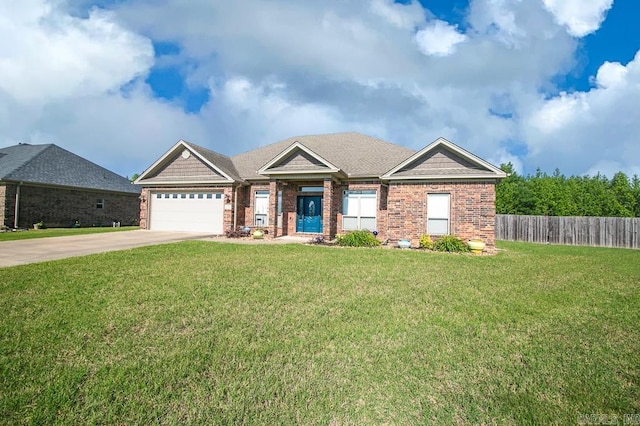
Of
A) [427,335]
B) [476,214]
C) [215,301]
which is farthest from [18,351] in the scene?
[476,214]

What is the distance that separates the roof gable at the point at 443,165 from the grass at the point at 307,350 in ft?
25.6

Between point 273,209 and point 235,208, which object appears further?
point 235,208

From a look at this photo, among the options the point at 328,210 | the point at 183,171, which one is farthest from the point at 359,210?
the point at 183,171

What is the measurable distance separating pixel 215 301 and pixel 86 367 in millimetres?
2217

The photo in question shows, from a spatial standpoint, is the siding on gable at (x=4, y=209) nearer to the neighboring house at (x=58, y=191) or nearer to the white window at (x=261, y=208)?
the neighboring house at (x=58, y=191)

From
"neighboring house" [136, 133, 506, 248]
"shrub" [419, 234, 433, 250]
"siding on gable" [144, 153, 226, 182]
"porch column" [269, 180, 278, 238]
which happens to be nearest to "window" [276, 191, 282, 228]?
"neighboring house" [136, 133, 506, 248]

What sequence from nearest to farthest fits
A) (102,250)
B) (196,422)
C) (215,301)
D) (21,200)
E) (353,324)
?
1. (196,422)
2. (353,324)
3. (215,301)
4. (102,250)
5. (21,200)

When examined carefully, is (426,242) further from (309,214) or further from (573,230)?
(573,230)

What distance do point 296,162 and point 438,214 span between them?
24.7 ft

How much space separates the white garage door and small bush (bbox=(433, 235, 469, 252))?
38.5 ft

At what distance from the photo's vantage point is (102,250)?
36.7 feet

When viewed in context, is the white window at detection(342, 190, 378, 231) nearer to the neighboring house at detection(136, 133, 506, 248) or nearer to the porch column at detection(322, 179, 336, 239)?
the neighboring house at detection(136, 133, 506, 248)

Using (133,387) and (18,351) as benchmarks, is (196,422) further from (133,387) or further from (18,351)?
(18,351)

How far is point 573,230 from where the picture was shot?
20703 millimetres
